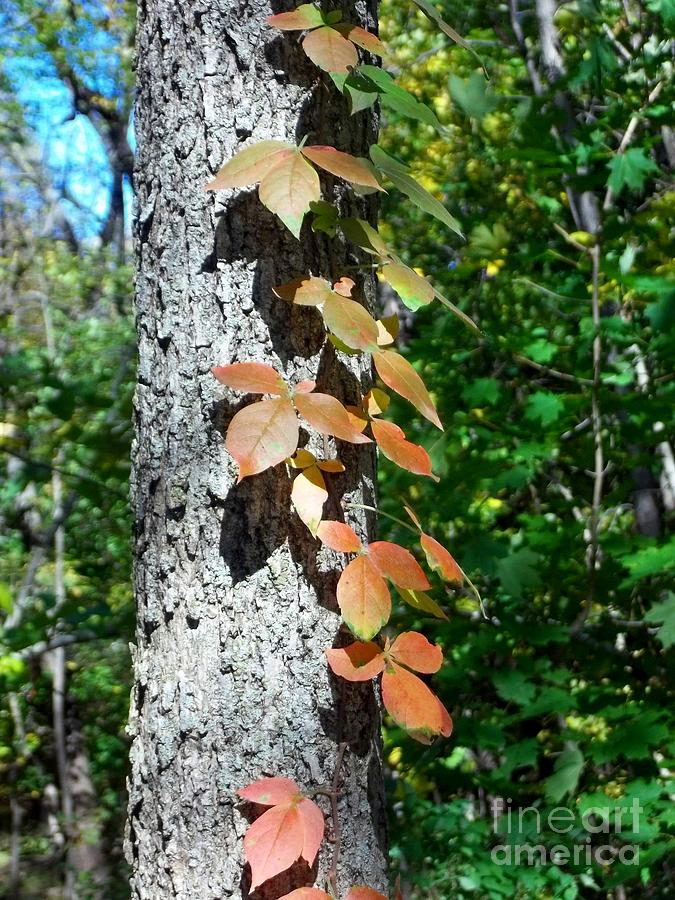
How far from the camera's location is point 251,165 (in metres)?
0.87

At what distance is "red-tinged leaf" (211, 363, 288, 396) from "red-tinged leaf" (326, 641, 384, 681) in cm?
29

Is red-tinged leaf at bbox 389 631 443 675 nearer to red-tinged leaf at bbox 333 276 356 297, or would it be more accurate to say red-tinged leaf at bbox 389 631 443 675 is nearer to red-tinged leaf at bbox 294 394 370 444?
red-tinged leaf at bbox 294 394 370 444

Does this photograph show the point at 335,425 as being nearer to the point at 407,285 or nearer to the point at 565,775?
the point at 407,285

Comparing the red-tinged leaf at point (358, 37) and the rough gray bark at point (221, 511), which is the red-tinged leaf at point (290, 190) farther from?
the red-tinged leaf at point (358, 37)

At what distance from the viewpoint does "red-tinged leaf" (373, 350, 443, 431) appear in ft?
3.09

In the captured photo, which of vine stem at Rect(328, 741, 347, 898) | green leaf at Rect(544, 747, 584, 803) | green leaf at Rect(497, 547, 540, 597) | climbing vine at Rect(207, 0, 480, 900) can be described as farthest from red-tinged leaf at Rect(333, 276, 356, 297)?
green leaf at Rect(544, 747, 584, 803)

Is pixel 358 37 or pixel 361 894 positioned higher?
pixel 358 37

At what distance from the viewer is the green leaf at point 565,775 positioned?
7.12 ft

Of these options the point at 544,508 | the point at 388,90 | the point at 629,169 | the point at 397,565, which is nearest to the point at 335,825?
the point at 397,565

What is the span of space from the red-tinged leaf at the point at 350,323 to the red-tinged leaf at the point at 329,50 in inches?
10.1

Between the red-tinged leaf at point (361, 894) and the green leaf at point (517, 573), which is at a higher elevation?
the green leaf at point (517, 573)

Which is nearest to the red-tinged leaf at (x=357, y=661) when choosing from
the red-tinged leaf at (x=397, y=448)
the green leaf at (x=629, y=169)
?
the red-tinged leaf at (x=397, y=448)

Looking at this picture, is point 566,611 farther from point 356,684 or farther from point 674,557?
point 356,684

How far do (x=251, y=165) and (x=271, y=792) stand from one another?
25.8 inches
